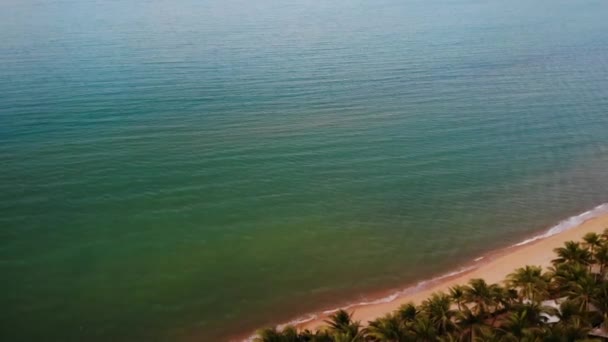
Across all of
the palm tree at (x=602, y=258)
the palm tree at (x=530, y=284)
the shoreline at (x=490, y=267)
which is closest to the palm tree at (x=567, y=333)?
the palm tree at (x=530, y=284)

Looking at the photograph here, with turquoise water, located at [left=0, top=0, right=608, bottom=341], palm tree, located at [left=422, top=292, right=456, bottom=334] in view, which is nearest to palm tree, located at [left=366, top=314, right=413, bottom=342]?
palm tree, located at [left=422, top=292, right=456, bottom=334]

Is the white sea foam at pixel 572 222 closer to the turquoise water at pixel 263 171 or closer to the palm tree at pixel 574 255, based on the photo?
the turquoise water at pixel 263 171

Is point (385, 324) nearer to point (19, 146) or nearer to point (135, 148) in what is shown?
point (135, 148)

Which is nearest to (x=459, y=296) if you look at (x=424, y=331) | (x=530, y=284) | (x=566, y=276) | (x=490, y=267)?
(x=530, y=284)

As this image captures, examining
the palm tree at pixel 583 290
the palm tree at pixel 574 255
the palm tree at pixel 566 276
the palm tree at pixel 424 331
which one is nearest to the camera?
the palm tree at pixel 424 331

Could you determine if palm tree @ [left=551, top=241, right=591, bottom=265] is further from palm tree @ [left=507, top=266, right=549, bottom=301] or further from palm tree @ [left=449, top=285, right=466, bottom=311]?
palm tree @ [left=449, top=285, right=466, bottom=311]

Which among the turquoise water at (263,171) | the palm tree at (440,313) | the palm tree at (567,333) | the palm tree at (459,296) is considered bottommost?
the palm tree at (567,333)

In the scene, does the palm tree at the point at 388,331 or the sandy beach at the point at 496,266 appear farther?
the sandy beach at the point at 496,266
